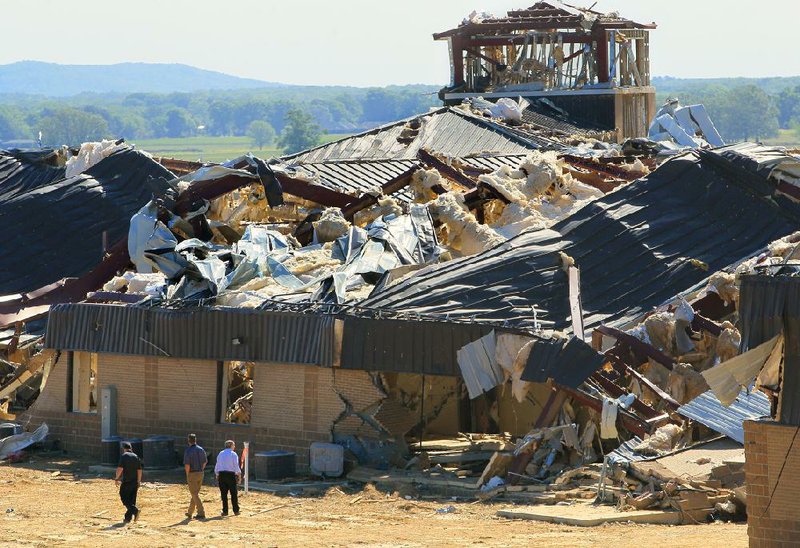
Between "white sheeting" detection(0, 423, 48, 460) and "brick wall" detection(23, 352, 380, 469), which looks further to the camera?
"white sheeting" detection(0, 423, 48, 460)

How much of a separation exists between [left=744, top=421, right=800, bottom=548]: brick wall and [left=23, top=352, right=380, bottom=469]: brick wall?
8.35 m

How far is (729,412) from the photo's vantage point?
2205cm

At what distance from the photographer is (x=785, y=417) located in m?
16.7

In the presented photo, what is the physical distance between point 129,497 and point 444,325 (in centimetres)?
550

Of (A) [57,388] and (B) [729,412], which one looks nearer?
(B) [729,412]

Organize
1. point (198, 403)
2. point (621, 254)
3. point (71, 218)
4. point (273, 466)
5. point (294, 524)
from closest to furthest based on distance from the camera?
point (294, 524) < point (273, 466) < point (198, 403) < point (621, 254) < point (71, 218)

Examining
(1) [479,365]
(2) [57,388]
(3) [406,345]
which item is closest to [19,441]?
(2) [57,388]

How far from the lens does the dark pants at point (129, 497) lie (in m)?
20.6

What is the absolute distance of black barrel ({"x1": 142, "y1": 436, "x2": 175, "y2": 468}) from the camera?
25.2 m

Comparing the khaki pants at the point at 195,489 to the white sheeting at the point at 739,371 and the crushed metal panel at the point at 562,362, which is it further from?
the white sheeting at the point at 739,371

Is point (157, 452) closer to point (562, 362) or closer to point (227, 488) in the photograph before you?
point (227, 488)

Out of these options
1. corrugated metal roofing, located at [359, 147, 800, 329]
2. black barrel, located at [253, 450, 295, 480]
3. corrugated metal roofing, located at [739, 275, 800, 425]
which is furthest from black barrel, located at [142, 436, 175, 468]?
corrugated metal roofing, located at [739, 275, 800, 425]

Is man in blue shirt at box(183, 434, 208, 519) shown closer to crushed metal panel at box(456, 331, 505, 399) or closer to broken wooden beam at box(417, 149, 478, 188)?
crushed metal panel at box(456, 331, 505, 399)

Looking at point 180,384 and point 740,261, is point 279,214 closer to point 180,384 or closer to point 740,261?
point 180,384
